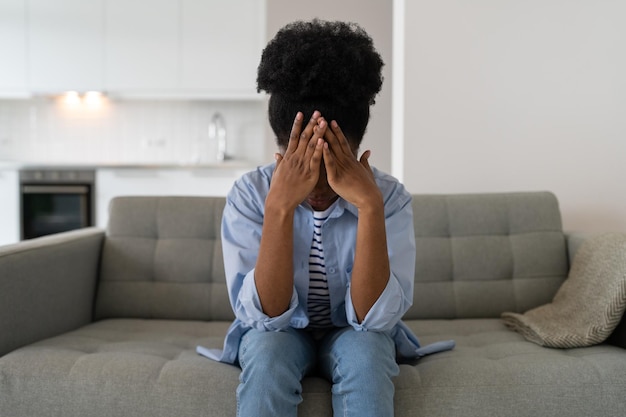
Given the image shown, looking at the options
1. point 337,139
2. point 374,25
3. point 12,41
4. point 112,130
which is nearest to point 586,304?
point 337,139

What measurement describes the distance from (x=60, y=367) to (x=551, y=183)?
2.01 metres

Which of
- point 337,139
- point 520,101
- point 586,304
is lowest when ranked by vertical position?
point 586,304

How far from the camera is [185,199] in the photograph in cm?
229

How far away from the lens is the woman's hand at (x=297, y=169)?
133cm

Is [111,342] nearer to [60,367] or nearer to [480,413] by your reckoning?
[60,367]

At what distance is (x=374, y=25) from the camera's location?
4.16 m

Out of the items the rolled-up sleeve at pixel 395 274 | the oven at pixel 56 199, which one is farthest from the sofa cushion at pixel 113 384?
the oven at pixel 56 199

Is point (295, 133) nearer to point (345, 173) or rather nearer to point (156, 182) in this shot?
point (345, 173)

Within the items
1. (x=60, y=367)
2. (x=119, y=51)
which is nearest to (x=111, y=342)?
(x=60, y=367)

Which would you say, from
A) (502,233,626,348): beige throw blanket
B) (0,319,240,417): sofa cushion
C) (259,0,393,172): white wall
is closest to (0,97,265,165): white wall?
(259,0,393,172): white wall

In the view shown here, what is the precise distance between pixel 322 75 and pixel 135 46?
4.22 metres

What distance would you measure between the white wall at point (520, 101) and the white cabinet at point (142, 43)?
2949mm

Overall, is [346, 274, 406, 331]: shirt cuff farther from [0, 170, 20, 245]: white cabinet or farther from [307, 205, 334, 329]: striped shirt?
[0, 170, 20, 245]: white cabinet

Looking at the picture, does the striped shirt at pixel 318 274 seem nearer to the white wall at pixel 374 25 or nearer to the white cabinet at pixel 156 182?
the white wall at pixel 374 25
